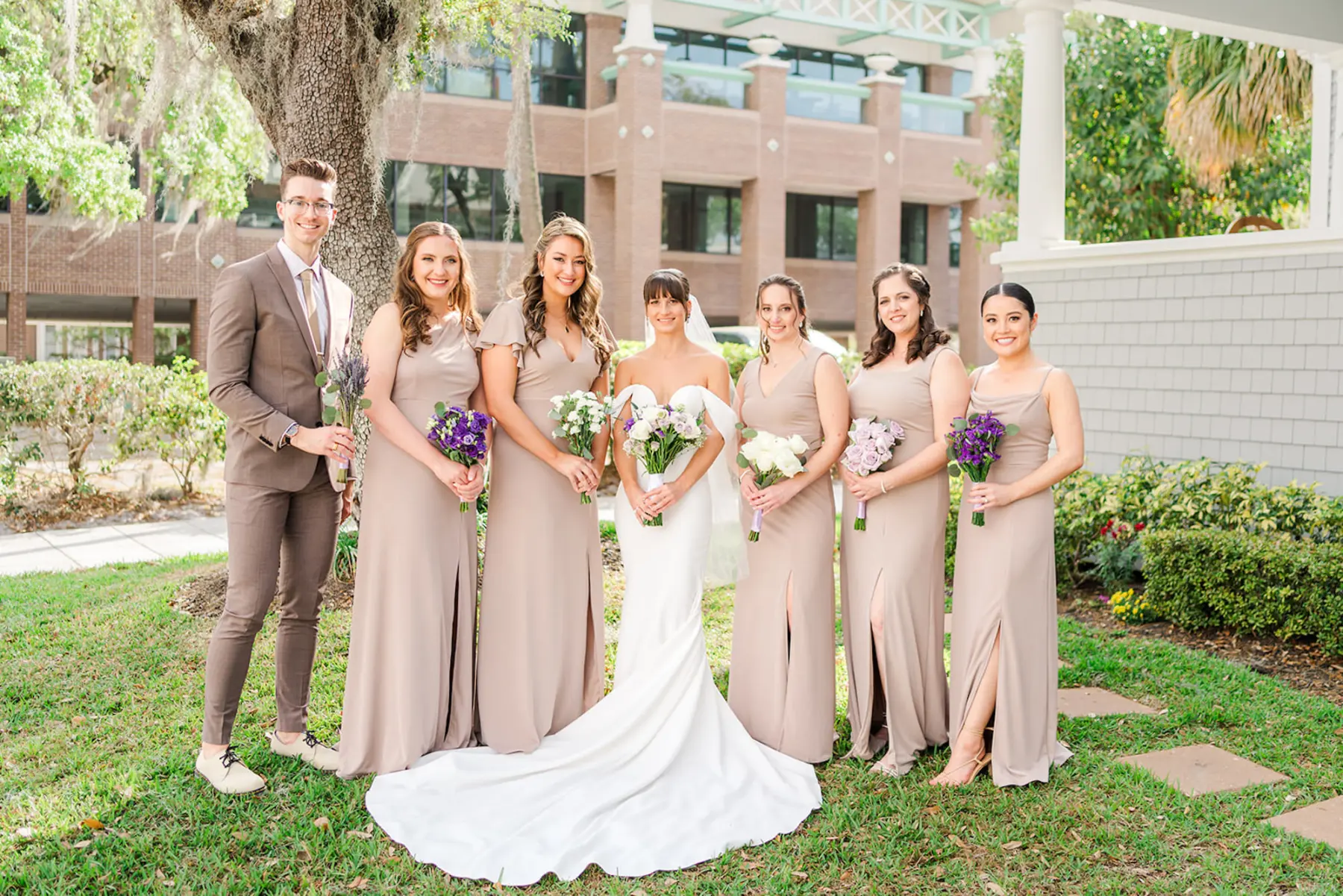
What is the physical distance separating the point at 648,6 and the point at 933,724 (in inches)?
896

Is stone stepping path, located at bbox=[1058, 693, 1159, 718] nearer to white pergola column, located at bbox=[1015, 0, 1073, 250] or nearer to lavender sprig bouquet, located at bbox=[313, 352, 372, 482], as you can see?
lavender sprig bouquet, located at bbox=[313, 352, 372, 482]

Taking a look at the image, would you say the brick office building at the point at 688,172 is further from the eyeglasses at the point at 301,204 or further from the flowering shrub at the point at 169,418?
the eyeglasses at the point at 301,204

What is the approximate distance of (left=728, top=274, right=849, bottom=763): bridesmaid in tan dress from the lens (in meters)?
5.01

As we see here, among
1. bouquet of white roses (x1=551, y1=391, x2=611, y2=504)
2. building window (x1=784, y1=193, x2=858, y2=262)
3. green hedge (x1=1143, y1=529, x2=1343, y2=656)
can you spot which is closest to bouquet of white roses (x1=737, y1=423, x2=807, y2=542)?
bouquet of white roses (x1=551, y1=391, x2=611, y2=504)

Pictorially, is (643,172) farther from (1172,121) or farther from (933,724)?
(933,724)

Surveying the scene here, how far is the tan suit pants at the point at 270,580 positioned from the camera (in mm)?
4516

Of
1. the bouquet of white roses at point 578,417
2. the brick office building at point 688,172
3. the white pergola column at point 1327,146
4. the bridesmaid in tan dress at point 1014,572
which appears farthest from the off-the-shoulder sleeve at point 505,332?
the brick office building at point 688,172

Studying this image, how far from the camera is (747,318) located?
27625mm

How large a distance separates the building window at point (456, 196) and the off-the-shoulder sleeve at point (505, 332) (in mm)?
20736

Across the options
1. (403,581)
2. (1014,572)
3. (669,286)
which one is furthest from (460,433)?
(1014,572)

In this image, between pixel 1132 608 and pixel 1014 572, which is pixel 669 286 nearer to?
pixel 1014 572

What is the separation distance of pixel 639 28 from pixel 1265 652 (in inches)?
841

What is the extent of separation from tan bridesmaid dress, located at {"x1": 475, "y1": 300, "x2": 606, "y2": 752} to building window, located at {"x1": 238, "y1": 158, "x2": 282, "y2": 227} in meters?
19.8

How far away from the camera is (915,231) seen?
105 feet
